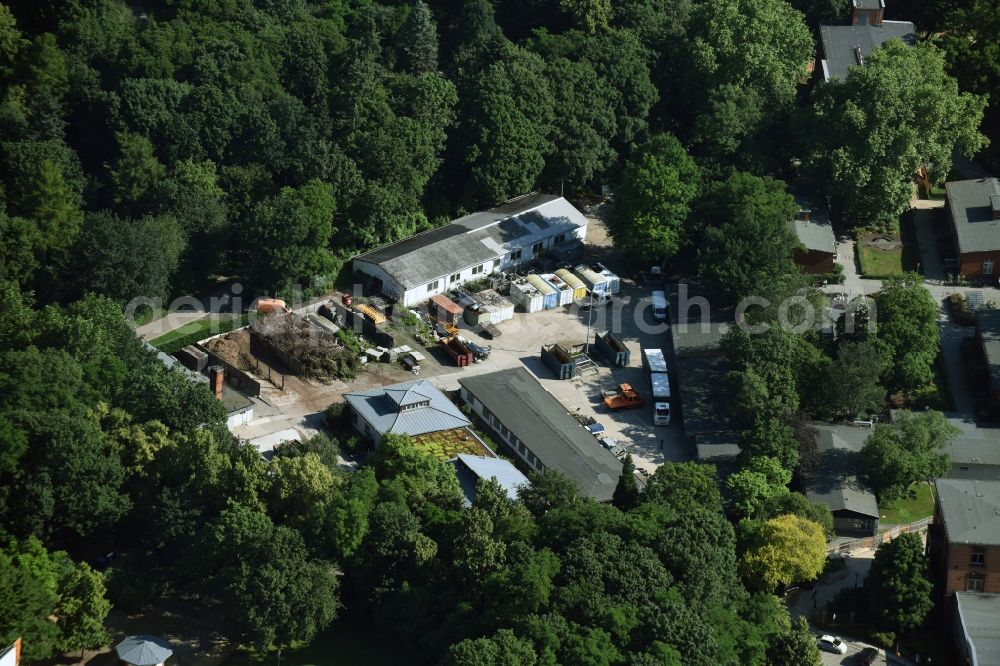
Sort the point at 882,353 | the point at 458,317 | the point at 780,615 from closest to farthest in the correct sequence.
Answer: the point at 780,615 → the point at 882,353 → the point at 458,317

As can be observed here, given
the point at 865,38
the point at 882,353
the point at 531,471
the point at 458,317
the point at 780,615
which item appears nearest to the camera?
the point at 780,615

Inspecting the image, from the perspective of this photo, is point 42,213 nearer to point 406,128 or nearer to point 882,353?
point 406,128

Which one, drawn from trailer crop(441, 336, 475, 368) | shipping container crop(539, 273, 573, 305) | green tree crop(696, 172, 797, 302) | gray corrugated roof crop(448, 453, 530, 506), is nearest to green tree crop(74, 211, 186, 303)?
trailer crop(441, 336, 475, 368)

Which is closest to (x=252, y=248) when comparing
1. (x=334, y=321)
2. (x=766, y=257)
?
(x=334, y=321)

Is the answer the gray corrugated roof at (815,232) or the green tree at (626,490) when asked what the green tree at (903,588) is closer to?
the green tree at (626,490)

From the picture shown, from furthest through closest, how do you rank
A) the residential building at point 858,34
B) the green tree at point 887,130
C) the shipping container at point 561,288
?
the residential building at point 858,34, the green tree at point 887,130, the shipping container at point 561,288

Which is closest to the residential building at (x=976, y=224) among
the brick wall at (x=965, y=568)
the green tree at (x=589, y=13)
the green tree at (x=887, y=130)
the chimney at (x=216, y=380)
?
the green tree at (x=887, y=130)

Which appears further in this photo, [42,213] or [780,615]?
[42,213]
